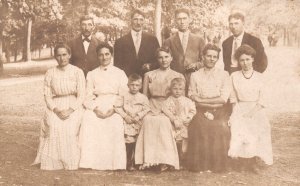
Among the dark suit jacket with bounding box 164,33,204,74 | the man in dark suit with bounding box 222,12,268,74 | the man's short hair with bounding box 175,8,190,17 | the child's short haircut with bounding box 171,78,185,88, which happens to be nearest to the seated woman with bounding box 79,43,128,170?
the child's short haircut with bounding box 171,78,185,88

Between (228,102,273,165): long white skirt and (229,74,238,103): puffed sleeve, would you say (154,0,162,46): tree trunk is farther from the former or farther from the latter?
(228,102,273,165): long white skirt

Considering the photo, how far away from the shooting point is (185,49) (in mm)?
3484

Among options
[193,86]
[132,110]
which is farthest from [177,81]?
[132,110]

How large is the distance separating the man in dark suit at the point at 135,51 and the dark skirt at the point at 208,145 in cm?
72

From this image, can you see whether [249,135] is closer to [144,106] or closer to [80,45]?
[144,106]

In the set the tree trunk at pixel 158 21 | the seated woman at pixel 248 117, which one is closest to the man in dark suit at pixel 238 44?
the seated woman at pixel 248 117

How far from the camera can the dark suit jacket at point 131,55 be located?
352 centimetres

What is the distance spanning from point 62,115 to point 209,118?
1.07m

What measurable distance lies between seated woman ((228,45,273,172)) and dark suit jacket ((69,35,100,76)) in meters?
1.14

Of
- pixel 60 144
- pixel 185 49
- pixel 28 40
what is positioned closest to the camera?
pixel 60 144

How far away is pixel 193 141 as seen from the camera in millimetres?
3076

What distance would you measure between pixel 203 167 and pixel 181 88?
0.61 meters

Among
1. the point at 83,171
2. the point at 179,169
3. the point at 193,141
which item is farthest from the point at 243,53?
the point at 83,171

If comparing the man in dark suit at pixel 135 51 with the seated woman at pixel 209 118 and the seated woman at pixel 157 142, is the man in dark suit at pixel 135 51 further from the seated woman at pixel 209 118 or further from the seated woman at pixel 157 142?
the seated woman at pixel 209 118
